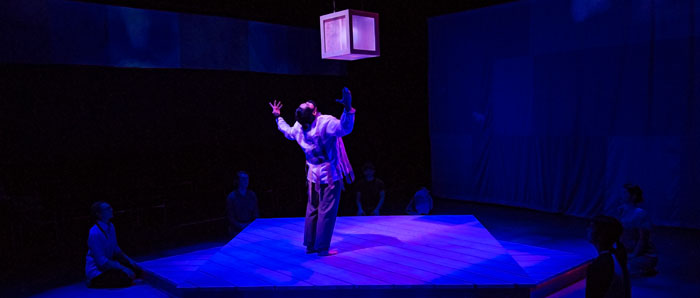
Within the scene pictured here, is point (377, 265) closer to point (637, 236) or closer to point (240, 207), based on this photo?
point (240, 207)

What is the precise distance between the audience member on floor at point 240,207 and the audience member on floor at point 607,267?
4280 mm

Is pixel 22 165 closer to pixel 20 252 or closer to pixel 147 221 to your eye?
pixel 20 252

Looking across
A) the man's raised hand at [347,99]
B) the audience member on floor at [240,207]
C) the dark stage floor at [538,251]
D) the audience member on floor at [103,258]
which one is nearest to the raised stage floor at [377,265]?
the dark stage floor at [538,251]

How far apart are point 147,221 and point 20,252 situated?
146 cm

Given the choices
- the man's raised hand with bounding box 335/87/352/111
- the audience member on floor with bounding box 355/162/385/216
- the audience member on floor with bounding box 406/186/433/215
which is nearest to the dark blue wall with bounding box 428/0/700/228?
the audience member on floor with bounding box 406/186/433/215

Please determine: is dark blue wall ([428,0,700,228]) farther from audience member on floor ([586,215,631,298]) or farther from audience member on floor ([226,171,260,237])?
audience member on floor ([586,215,631,298])

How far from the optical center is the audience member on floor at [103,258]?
15.4 feet

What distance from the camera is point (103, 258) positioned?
15.5ft

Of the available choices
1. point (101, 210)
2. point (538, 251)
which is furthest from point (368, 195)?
point (101, 210)

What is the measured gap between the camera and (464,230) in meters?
4.89

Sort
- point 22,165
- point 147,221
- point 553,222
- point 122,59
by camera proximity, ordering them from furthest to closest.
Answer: point 553,222
point 147,221
point 122,59
point 22,165

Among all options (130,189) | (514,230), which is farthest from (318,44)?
(514,230)

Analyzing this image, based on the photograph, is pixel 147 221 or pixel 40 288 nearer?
pixel 40 288

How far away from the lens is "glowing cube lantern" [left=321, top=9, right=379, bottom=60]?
3.62 metres
